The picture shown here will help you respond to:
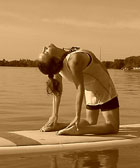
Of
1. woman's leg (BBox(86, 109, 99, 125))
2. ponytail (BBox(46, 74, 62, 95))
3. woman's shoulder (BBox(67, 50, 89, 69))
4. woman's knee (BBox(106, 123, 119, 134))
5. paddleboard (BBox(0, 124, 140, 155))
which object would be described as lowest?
paddleboard (BBox(0, 124, 140, 155))

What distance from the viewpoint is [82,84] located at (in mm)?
6012

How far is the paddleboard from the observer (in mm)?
5855

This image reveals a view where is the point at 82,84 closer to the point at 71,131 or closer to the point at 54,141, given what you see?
the point at 71,131

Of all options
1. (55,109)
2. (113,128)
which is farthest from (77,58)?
(113,128)

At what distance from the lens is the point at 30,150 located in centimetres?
583

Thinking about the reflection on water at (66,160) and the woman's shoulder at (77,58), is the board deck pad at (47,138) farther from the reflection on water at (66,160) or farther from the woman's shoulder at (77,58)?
the woman's shoulder at (77,58)

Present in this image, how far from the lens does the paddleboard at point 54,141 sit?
5.86m

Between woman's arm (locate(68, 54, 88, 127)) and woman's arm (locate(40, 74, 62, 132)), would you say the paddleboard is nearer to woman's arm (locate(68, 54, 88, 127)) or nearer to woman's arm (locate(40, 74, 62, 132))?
woman's arm (locate(40, 74, 62, 132))

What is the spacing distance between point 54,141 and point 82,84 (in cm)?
89

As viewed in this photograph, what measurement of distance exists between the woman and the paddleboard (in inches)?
6.3

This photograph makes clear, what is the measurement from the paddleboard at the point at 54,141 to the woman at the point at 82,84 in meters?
0.16

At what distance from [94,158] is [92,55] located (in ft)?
4.89

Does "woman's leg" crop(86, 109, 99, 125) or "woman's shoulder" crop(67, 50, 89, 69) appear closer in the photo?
"woman's shoulder" crop(67, 50, 89, 69)

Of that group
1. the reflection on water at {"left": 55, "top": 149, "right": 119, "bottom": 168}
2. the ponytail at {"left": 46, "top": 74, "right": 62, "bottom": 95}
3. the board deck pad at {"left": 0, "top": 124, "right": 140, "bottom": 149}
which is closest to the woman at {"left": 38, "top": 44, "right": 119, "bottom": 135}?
the ponytail at {"left": 46, "top": 74, "right": 62, "bottom": 95}
